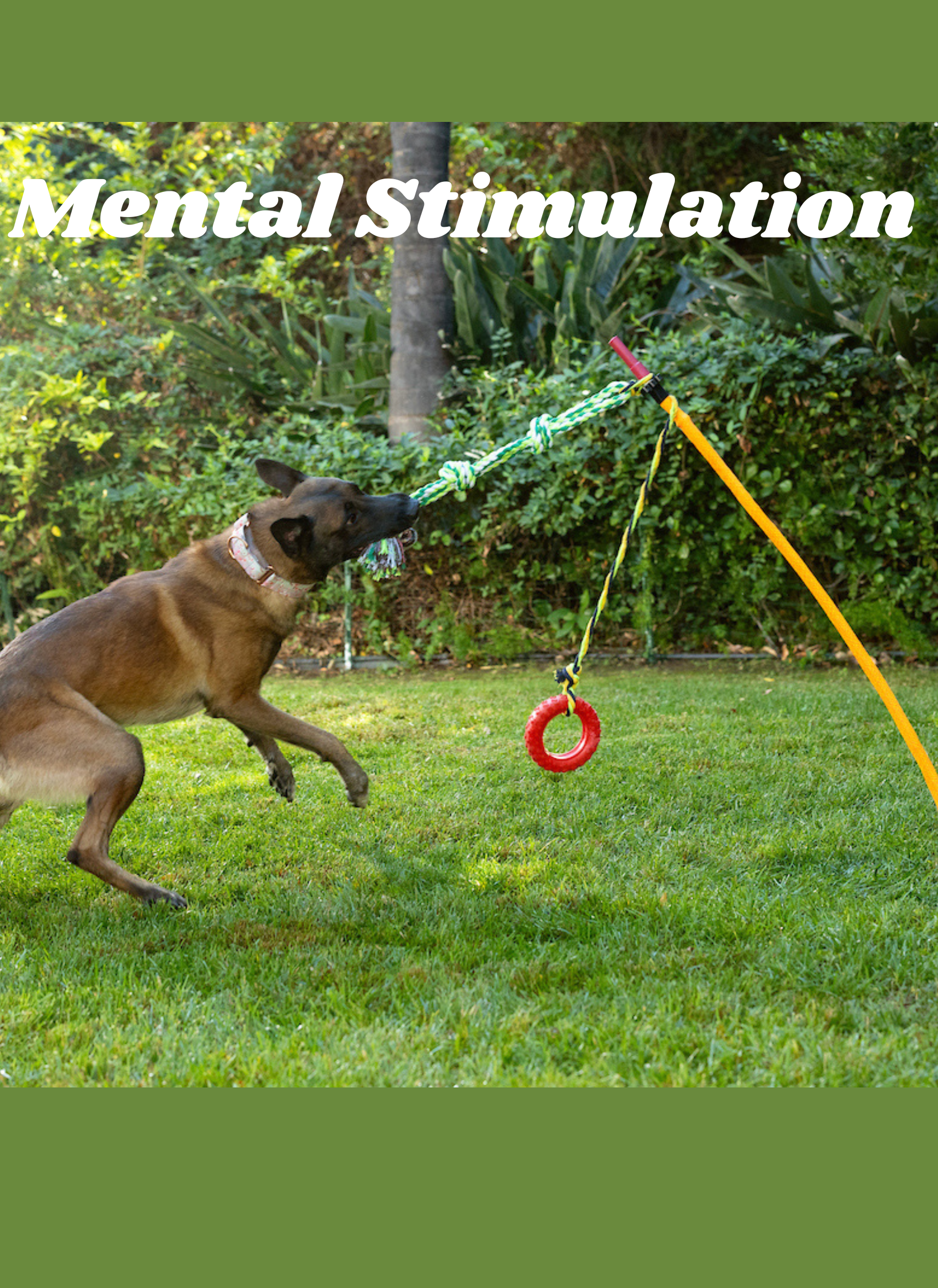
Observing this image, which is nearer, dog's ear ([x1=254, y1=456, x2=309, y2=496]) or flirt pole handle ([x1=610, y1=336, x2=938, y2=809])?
flirt pole handle ([x1=610, y1=336, x2=938, y2=809])

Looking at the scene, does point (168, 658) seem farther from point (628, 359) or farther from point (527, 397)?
point (527, 397)

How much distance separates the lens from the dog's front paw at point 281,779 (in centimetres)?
468

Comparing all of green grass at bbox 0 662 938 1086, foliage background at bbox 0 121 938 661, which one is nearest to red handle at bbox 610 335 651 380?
green grass at bbox 0 662 938 1086

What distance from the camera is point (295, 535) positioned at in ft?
13.6

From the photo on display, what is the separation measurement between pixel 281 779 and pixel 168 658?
0.85m

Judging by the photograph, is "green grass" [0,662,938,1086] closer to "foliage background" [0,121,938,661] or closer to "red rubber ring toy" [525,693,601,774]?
"red rubber ring toy" [525,693,601,774]

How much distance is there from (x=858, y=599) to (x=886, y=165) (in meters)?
2.86

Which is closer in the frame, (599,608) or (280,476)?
(599,608)

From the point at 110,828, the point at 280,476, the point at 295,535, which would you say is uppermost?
the point at 280,476

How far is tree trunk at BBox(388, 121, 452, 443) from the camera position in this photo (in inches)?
369

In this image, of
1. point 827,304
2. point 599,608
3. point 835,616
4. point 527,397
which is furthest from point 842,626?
point 527,397

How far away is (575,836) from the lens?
4.27m

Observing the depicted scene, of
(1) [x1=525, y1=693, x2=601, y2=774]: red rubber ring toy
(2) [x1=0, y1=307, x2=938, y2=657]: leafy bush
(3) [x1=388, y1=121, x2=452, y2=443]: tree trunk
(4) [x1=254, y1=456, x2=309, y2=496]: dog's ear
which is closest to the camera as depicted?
(1) [x1=525, y1=693, x2=601, y2=774]: red rubber ring toy

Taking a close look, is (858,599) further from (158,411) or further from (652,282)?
(158,411)
